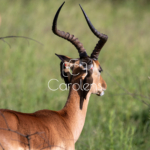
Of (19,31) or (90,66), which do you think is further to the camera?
(19,31)

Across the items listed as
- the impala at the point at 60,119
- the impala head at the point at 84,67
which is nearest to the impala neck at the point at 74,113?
the impala at the point at 60,119

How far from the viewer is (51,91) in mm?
6543

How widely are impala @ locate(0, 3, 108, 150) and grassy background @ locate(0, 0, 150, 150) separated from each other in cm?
49

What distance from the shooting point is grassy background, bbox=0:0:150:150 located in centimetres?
519

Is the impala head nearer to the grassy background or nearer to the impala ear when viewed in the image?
the impala ear

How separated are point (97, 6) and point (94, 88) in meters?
10.4

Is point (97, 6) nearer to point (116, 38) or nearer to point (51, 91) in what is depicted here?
point (116, 38)

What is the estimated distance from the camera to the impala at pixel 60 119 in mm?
2520

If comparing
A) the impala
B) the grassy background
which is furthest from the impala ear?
the grassy background

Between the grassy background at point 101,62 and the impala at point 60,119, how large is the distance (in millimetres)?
485

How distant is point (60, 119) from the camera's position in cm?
322

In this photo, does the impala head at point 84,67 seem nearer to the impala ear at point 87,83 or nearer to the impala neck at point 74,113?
the impala ear at point 87,83

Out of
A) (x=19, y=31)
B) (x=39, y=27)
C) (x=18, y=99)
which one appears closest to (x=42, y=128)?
(x=18, y=99)

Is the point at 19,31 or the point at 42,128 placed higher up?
the point at 19,31
